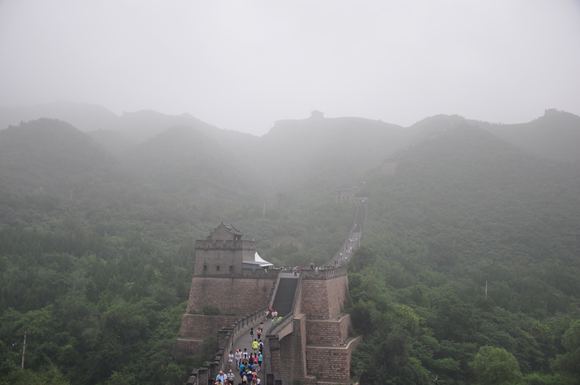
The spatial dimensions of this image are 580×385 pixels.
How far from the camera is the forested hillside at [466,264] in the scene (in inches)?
1406

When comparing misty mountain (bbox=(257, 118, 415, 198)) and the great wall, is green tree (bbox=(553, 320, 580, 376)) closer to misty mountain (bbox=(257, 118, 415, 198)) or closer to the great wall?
the great wall

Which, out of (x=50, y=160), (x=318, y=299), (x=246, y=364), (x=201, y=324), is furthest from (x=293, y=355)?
(x=50, y=160)

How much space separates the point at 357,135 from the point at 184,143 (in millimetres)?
50774

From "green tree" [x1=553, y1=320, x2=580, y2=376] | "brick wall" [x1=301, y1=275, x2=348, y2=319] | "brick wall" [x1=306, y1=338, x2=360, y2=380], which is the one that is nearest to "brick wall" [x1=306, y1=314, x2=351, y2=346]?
"brick wall" [x1=301, y1=275, x2=348, y2=319]

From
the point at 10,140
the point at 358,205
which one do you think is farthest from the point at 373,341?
the point at 10,140

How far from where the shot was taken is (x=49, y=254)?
5291 cm

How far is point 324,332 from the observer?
106 feet

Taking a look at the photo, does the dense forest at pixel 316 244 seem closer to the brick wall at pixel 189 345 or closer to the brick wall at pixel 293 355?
the brick wall at pixel 189 345

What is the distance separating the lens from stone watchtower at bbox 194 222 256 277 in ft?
121

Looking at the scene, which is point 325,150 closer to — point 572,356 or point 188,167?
point 188,167

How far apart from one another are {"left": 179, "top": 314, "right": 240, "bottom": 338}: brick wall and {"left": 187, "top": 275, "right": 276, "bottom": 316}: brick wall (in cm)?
65

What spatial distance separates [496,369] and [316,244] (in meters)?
37.5

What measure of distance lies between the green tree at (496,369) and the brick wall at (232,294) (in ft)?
56.1

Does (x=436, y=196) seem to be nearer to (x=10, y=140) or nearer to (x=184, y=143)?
(x=184, y=143)
